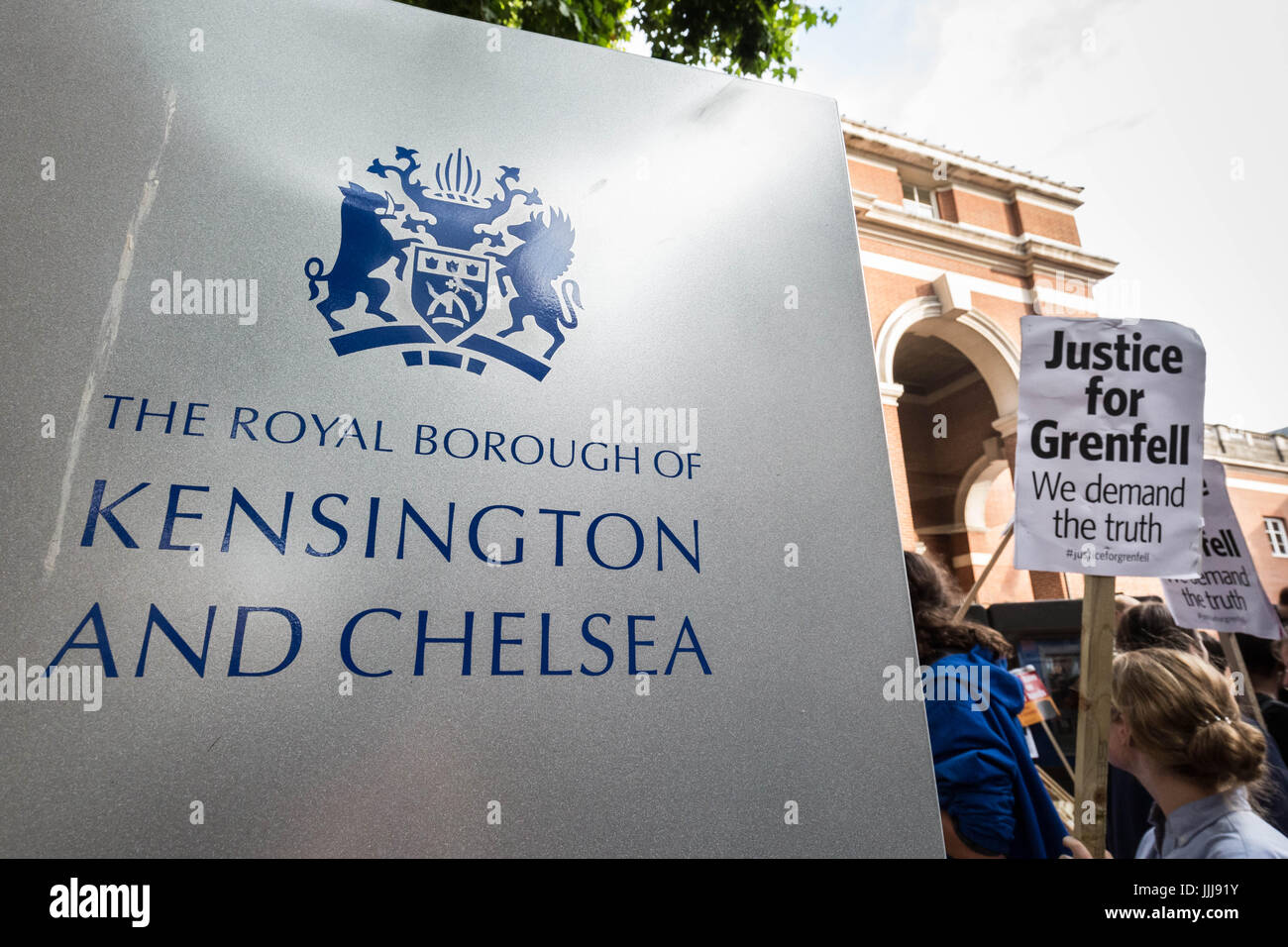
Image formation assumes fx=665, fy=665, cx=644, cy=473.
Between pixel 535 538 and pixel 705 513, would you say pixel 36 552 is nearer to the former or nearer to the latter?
pixel 535 538

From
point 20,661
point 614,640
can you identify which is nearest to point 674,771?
point 614,640

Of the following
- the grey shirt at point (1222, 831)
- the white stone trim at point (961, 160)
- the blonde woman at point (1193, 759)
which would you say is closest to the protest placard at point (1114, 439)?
the blonde woman at point (1193, 759)

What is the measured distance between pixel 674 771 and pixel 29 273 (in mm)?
2249

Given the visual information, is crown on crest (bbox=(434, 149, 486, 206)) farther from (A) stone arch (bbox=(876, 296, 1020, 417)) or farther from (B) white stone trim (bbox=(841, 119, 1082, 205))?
(B) white stone trim (bbox=(841, 119, 1082, 205))

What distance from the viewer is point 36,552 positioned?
5.32ft

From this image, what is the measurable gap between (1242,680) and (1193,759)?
1.80m

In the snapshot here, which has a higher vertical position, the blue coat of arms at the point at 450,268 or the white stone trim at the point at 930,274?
the white stone trim at the point at 930,274

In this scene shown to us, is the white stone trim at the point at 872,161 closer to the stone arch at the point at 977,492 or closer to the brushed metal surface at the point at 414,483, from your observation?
the stone arch at the point at 977,492

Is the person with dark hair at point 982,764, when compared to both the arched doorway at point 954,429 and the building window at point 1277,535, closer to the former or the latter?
the arched doorway at point 954,429

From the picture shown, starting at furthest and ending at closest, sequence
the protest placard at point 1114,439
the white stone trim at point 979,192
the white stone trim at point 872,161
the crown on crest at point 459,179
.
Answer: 1. the white stone trim at point 979,192
2. the white stone trim at point 872,161
3. the protest placard at point 1114,439
4. the crown on crest at point 459,179

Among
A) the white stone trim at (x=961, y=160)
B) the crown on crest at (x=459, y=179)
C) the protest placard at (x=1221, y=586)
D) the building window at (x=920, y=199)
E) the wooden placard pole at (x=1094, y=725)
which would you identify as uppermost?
the white stone trim at (x=961, y=160)

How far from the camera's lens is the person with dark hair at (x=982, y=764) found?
7.06ft
